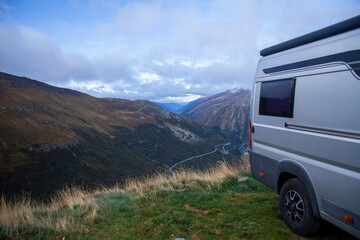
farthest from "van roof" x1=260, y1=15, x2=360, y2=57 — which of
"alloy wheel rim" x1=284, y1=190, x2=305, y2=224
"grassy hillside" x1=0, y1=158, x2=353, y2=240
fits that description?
"grassy hillside" x1=0, y1=158, x2=353, y2=240

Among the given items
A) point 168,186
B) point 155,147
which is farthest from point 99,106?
point 168,186

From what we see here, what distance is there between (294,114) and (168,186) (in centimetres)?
482

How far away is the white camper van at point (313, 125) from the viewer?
2828mm

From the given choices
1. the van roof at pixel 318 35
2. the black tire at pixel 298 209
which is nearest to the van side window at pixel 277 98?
the van roof at pixel 318 35

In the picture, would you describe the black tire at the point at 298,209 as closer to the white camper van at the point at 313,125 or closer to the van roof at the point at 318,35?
the white camper van at the point at 313,125

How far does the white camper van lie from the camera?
2828mm

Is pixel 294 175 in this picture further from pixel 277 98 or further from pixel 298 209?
pixel 277 98

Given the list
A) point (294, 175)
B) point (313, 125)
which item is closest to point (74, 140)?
point (294, 175)

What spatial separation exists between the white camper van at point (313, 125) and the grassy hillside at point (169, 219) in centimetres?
67

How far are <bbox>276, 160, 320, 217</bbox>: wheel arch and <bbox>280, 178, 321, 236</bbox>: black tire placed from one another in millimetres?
134

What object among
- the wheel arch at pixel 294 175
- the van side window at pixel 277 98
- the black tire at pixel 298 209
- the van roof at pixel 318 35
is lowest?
the black tire at pixel 298 209

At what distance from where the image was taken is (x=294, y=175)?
3.90 metres

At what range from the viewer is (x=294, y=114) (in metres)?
3.66

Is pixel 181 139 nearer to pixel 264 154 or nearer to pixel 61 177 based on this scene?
pixel 61 177
